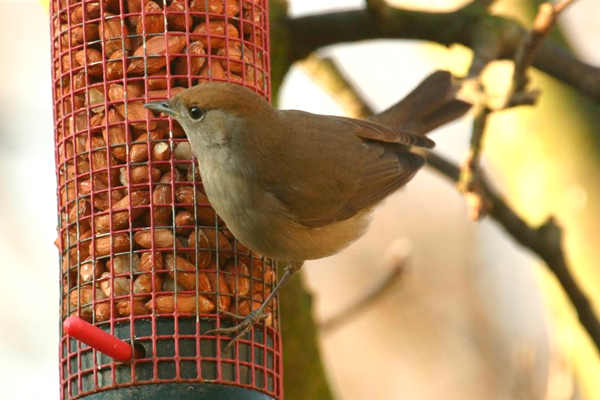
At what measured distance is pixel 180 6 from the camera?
4.21 metres

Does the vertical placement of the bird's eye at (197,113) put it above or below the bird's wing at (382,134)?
below

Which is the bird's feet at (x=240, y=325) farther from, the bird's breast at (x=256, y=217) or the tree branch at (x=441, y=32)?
the tree branch at (x=441, y=32)

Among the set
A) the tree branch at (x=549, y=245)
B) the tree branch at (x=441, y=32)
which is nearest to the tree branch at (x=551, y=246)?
the tree branch at (x=549, y=245)

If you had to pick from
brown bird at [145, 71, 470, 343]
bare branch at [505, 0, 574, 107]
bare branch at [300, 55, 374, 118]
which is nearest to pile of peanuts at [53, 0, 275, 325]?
brown bird at [145, 71, 470, 343]

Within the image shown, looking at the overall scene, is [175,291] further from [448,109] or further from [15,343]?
[15,343]

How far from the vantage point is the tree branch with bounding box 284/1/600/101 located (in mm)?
5430

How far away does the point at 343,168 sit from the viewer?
15.6 feet

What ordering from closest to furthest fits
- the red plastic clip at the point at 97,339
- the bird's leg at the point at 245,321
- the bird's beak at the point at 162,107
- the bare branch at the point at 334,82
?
the red plastic clip at the point at 97,339 → the bird's beak at the point at 162,107 → the bird's leg at the point at 245,321 → the bare branch at the point at 334,82

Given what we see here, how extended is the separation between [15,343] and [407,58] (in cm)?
547

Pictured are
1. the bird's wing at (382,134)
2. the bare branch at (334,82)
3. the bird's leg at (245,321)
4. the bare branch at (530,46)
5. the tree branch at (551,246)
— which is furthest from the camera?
the bare branch at (334,82)

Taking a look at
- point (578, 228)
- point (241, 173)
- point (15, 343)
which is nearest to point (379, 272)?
point (15, 343)

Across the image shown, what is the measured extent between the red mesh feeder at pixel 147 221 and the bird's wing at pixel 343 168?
1.10 ft

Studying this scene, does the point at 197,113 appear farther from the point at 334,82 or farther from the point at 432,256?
the point at 432,256

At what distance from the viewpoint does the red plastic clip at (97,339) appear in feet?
11.9
